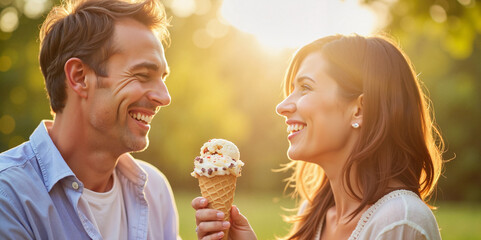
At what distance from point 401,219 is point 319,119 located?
91 centimetres

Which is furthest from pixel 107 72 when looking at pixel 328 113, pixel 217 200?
pixel 328 113

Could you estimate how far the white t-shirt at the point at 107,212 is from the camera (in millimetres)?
3688

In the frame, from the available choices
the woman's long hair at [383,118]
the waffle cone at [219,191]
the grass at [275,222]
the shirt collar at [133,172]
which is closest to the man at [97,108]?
the shirt collar at [133,172]

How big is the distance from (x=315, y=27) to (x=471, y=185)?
2930 centimetres

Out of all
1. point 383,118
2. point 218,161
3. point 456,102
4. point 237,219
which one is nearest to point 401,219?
point 383,118

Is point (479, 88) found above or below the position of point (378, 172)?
below

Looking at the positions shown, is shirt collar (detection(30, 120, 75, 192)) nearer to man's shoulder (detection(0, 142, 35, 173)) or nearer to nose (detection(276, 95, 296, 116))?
man's shoulder (detection(0, 142, 35, 173))

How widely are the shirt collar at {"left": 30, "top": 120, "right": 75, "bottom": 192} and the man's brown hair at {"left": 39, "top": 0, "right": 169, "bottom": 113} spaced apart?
1.08 ft

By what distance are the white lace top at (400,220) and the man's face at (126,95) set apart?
178cm

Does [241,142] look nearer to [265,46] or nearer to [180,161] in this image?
[180,161]

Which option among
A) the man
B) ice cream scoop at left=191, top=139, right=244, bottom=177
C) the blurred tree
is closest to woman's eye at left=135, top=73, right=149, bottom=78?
the man

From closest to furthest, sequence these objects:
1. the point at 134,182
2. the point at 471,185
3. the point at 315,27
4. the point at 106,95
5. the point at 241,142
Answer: the point at 106,95 → the point at 134,182 → the point at 315,27 → the point at 471,185 → the point at 241,142

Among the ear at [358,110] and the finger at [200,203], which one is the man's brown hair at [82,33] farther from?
the ear at [358,110]

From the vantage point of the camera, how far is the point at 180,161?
1257 inches
